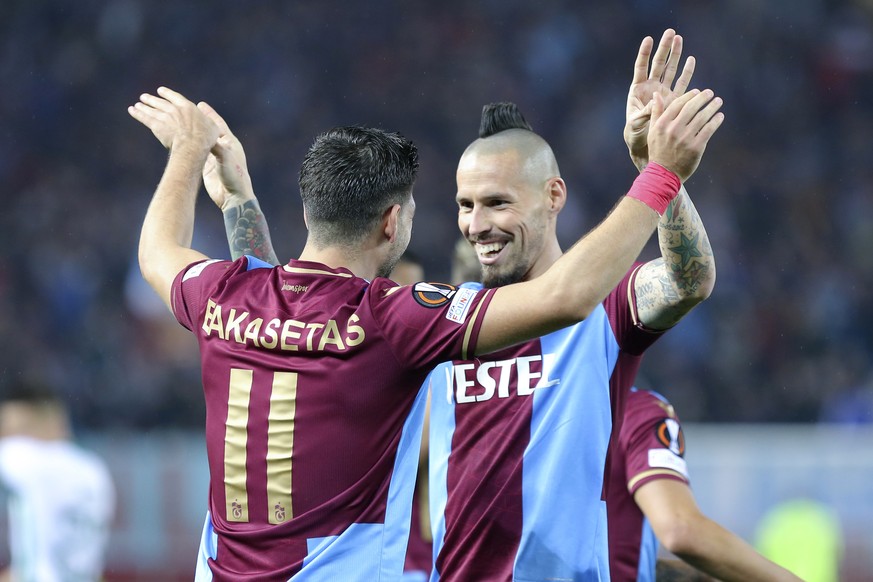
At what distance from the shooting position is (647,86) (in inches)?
138

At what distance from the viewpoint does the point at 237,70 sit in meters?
17.4

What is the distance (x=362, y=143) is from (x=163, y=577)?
8.95 metres

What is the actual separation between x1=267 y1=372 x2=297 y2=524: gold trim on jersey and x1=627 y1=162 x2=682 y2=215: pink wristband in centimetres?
104

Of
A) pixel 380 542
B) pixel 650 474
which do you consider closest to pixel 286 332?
pixel 380 542

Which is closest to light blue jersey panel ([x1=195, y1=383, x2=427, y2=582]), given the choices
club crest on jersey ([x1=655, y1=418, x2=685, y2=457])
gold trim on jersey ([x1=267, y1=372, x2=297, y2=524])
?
gold trim on jersey ([x1=267, y1=372, x2=297, y2=524])

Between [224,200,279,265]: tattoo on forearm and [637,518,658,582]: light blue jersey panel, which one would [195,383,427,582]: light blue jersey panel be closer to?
[224,200,279,265]: tattoo on forearm

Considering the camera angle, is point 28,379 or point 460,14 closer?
point 28,379

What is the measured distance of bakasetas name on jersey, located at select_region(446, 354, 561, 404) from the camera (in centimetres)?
381

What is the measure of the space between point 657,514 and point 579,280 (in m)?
1.51

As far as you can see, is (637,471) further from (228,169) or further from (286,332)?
(228,169)

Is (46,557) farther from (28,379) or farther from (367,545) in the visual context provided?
(367,545)

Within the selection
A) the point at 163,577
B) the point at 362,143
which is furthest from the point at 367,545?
the point at 163,577

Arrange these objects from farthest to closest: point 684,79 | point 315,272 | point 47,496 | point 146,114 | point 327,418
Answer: point 47,496 < point 146,114 < point 684,79 < point 315,272 < point 327,418

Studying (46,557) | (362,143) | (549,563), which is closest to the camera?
(362,143)
